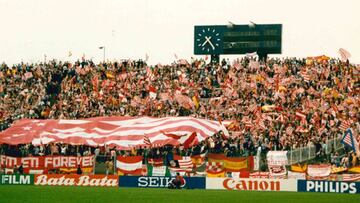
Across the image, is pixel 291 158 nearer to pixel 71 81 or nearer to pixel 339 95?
pixel 339 95

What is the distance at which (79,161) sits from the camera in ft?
176

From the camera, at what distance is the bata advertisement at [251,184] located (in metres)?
46.3

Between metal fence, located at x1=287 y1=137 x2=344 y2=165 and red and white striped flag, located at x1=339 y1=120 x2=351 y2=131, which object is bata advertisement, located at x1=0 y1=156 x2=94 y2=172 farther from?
red and white striped flag, located at x1=339 y1=120 x2=351 y2=131

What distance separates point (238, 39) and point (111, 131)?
796 inches

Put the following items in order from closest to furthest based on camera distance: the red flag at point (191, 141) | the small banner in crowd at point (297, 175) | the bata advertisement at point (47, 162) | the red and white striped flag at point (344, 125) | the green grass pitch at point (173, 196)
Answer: the green grass pitch at point (173, 196), the small banner in crowd at point (297, 175), the red and white striped flag at point (344, 125), the red flag at point (191, 141), the bata advertisement at point (47, 162)

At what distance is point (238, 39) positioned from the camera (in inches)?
2876

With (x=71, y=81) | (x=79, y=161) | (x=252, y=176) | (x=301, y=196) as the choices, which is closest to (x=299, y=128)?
(x=252, y=176)

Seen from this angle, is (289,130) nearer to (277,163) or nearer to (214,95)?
(277,163)

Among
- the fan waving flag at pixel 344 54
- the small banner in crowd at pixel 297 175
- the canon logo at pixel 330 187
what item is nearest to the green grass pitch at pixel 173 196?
the canon logo at pixel 330 187

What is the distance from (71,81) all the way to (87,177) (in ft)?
54.2

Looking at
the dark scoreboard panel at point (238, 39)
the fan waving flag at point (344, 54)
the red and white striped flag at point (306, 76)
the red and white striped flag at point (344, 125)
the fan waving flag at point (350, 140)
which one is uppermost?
the dark scoreboard panel at point (238, 39)

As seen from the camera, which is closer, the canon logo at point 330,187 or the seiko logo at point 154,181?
the canon logo at point 330,187

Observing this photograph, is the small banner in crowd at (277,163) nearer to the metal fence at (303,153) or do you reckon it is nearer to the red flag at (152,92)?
the metal fence at (303,153)

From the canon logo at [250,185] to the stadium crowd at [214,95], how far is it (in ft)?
13.3
